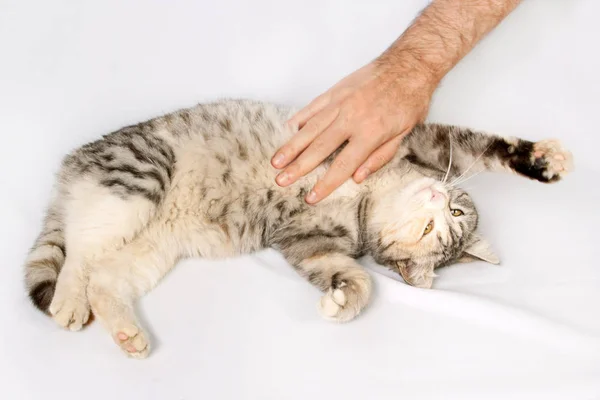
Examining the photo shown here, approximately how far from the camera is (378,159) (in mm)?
2584

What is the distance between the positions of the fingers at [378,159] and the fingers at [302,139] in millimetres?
225

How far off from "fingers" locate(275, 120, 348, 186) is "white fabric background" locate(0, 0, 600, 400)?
1.14 feet

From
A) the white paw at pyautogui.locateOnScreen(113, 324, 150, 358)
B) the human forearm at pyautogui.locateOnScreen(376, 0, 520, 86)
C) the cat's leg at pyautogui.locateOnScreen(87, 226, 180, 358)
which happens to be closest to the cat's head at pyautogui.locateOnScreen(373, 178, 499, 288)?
the human forearm at pyautogui.locateOnScreen(376, 0, 520, 86)

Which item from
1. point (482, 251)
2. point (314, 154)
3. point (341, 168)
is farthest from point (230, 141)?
point (482, 251)

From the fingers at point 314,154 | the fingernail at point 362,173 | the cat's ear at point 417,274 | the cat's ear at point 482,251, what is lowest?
the cat's ear at point 482,251

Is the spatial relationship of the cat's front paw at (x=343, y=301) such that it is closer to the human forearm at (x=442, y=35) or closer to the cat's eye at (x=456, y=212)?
the cat's eye at (x=456, y=212)

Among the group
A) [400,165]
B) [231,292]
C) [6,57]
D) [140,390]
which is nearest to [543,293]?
[400,165]

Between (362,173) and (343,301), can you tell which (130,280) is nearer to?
(343,301)

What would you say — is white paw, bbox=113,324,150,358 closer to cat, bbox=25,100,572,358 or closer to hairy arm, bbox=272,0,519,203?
cat, bbox=25,100,572,358

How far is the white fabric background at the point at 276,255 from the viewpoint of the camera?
2.03 m

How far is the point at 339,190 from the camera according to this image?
2.58 m

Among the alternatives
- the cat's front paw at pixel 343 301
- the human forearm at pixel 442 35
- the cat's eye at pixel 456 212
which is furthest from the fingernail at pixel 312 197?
the human forearm at pixel 442 35

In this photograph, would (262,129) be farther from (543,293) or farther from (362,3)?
(543,293)

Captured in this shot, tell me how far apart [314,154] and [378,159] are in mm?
275
